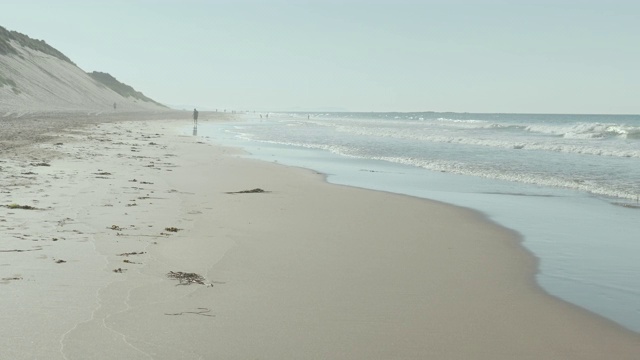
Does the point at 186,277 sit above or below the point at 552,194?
below

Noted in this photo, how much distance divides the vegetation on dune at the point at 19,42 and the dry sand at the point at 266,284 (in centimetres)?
7318

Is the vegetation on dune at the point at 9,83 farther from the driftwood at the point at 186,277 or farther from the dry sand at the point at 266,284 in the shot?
the driftwood at the point at 186,277

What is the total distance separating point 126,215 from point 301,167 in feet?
36.2

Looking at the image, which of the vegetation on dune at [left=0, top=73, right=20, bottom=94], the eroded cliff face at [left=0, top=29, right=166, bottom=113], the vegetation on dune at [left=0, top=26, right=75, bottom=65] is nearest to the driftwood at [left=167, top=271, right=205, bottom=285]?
the eroded cliff face at [left=0, top=29, right=166, bottom=113]

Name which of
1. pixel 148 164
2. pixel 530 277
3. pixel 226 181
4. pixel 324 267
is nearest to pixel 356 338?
pixel 324 267

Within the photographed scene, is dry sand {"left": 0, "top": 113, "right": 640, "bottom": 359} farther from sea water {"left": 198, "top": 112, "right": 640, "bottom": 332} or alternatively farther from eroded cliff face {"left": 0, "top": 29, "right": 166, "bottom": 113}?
eroded cliff face {"left": 0, "top": 29, "right": 166, "bottom": 113}

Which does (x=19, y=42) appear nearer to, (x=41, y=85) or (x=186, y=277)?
(x=41, y=85)

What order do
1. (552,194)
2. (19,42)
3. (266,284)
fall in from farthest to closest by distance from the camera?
(19,42)
(552,194)
(266,284)

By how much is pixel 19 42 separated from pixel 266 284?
3597 inches

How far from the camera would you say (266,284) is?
6.18 meters

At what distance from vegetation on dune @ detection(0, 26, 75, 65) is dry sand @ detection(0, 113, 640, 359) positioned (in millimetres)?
73176

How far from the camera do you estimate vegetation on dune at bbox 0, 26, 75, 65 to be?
251 feet

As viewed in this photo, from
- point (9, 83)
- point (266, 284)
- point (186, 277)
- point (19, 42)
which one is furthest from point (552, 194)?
point (19, 42)

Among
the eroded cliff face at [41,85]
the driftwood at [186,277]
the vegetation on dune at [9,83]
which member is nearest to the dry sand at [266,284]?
the driftwood at [186,277]
